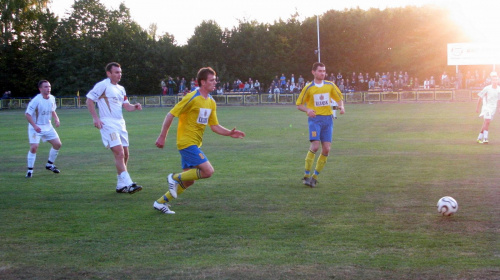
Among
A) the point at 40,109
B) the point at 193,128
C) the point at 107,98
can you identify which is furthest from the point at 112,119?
the point at 40,109

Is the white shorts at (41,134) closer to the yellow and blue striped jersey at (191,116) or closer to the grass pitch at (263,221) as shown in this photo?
the grass pitch at (263,221)

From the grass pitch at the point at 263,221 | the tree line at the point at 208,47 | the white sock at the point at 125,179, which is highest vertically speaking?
the tree line at the point at 208,47

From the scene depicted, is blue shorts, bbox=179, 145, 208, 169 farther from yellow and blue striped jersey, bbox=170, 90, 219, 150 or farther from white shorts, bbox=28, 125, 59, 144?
white shorts, bbox=28, 125, 59, 144

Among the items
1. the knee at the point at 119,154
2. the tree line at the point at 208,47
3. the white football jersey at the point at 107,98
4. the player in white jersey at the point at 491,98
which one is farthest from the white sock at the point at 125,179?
the tree line at the point at 208,47

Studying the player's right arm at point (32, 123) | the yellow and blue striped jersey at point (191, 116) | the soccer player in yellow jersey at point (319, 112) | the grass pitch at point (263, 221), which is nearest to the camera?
the grass pitch at point (263, 221)

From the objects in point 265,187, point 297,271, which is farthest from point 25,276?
point 265,187

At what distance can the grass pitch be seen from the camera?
18.4 feet

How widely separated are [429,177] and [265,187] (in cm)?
319

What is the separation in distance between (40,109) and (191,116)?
236 inches

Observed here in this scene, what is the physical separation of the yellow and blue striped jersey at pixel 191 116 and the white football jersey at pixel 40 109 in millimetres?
5827

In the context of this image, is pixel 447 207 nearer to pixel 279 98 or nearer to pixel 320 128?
pixel 320 128

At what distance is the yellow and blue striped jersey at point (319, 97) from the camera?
10625 millimetres

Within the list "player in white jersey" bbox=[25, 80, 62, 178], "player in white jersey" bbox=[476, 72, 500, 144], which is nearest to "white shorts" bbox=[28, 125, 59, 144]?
"player in white jersey" bbox=[25, 80, 62, 178]

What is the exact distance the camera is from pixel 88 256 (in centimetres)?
606
